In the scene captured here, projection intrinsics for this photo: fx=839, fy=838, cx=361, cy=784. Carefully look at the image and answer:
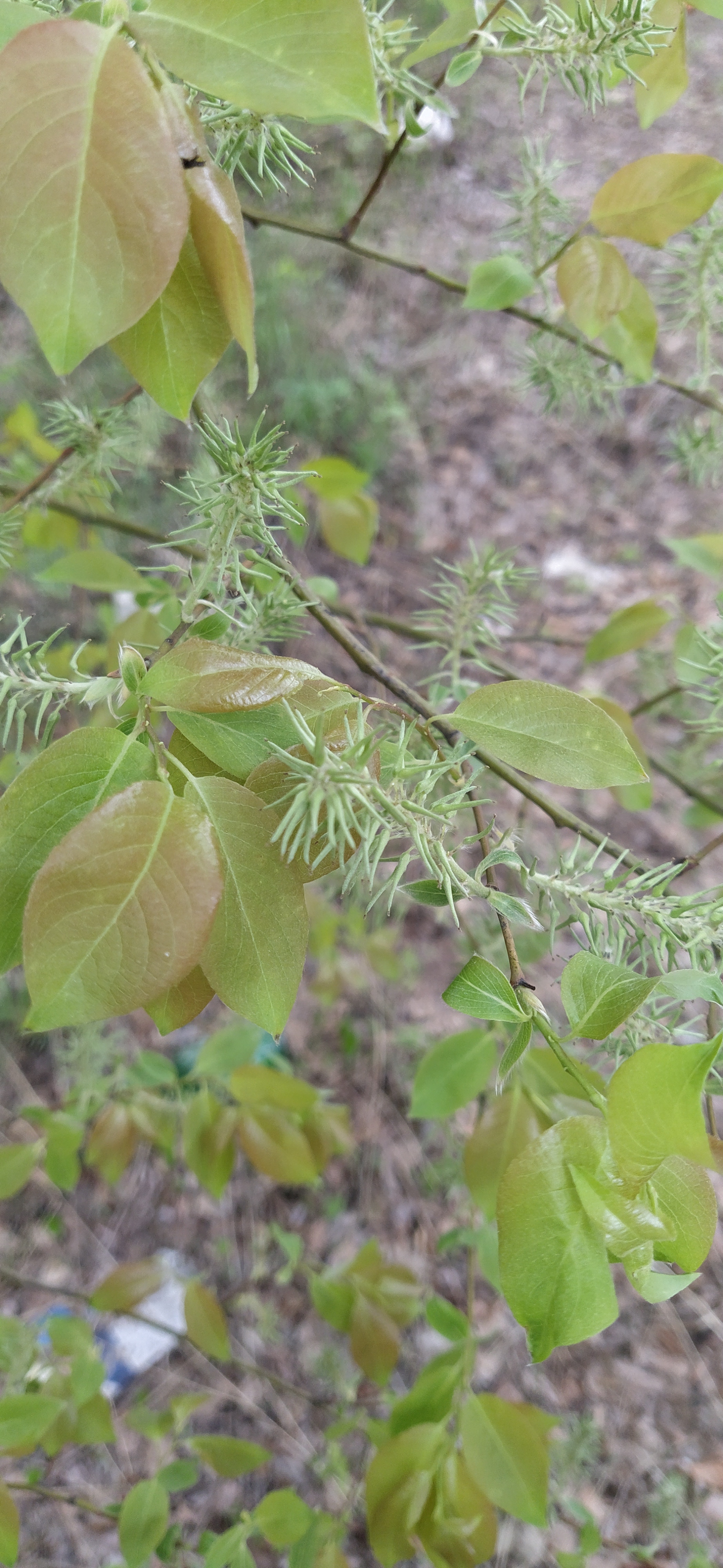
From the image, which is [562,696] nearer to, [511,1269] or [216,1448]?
[511,1269]

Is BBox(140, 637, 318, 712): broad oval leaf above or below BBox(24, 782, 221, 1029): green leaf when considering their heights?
above

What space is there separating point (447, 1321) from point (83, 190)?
980 mm

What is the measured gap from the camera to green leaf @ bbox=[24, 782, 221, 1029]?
339 mm

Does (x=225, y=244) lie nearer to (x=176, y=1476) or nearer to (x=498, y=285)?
(x=498, y=285)

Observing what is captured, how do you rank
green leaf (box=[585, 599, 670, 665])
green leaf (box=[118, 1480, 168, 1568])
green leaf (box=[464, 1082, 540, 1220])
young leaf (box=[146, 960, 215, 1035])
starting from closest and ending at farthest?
young leaf (box=[146, 960, 215, 1035])
green leaf (box=[464, 1082, 540, 1220])
green leaf (box=[118, 1480, 168, 1568])
green leaf (box=[585, 599, 670, 665])

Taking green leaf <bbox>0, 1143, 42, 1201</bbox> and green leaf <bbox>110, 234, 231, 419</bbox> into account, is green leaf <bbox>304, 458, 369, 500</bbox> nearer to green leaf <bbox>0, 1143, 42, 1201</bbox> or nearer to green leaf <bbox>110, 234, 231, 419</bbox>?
green leaf <bbox>110, 234, 231, 419</bbox>

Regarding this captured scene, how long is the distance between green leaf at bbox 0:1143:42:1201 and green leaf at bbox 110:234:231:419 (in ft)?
3.51

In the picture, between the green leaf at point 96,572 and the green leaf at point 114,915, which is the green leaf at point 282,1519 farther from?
the green leaf at point 96,572

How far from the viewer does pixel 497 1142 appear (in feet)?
2.38

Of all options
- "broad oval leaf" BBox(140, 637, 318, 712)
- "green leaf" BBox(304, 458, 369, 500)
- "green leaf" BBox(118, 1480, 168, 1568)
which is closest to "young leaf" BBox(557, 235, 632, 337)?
"green leaf" BBox(304, 458, 369, 500)

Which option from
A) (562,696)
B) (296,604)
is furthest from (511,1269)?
(296,604)

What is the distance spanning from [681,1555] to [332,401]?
9.13 ft

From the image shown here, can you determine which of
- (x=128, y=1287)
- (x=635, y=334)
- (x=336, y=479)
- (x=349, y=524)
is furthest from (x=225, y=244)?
(x=128, y=1287)

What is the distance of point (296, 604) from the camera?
55 cm
